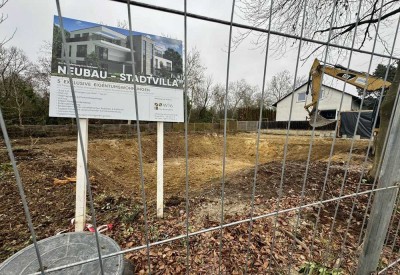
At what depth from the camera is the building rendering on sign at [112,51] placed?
2430 millimetres

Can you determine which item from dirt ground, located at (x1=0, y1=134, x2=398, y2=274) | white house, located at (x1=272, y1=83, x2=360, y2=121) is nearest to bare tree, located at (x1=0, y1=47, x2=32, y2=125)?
dirt ground, located at (x1=0, y1=134, x2=398, y2=274)

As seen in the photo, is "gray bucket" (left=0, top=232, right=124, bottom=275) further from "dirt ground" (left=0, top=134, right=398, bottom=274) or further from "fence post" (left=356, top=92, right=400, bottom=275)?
"fence post" (left=356, top=92, right=400, bottom=275)

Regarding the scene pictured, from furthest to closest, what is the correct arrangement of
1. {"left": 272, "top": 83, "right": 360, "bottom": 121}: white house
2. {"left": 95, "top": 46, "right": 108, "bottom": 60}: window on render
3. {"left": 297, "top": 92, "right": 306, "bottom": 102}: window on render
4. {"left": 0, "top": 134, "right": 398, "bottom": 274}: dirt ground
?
{"left": 297, "top": 92, "right": 306, "bottom": 102}: window on render < {"left": 272, "top": 83, "right": 360, "bottom": 121}: white house < {"left": 95, "top": 46, "right": 108, "bottom": 60}: window on render < {"left": 0, "top": 134, "right": 398, "bottom": 274}: dirt ground

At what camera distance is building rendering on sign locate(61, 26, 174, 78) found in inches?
95.7

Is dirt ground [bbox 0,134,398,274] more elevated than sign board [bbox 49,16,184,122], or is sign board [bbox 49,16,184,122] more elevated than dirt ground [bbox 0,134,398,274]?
sign board [bbox 49,16,184,122]

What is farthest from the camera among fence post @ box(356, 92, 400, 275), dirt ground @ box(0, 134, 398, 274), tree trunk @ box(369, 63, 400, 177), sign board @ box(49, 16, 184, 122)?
tree trunk @ box(369, 63, 400, 177)

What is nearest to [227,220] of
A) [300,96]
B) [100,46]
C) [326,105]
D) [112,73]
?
[112,73]

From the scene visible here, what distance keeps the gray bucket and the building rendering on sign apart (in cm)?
190

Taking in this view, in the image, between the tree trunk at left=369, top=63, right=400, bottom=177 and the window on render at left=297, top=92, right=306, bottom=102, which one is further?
the window on render at left=297, top=92, right=306, bottom=102

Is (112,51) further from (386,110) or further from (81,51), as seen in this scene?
(386,110)

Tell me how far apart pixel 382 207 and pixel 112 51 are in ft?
10.2

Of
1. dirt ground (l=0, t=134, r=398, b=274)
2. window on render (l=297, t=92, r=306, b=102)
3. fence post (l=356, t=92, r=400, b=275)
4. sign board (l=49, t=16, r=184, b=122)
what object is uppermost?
window on render (l=297, t=92, r=306, b=102)

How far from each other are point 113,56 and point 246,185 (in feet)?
11.5

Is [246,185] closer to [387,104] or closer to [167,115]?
[167,115]
